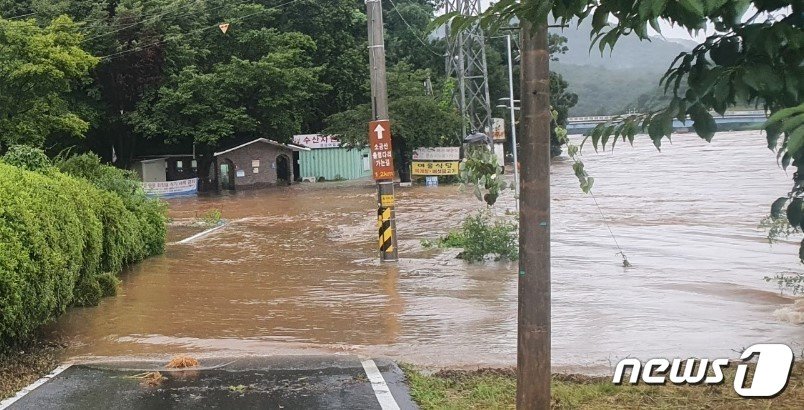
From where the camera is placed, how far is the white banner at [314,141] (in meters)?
51.8

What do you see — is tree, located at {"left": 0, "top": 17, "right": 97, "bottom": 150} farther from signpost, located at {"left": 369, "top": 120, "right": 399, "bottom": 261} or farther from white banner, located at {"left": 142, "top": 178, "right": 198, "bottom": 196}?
signpost, located at {"left": 369, "top": 120, "right": 399, "bottom": 261}

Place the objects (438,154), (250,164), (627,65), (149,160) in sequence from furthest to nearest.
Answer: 1. (149,160)
2. (250,164)
3. (438,154)
4. (627,65)

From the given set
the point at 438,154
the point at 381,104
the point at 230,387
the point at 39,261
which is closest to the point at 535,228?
the point at 230,387

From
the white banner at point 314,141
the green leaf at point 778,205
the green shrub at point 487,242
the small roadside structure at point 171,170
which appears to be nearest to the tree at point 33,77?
the small roadside structure at point 171,170

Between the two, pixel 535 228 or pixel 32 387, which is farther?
pixel 32 387

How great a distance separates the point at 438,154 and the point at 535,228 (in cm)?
4117

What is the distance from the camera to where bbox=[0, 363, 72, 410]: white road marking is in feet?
22.3

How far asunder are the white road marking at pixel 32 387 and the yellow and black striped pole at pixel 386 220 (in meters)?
9.45

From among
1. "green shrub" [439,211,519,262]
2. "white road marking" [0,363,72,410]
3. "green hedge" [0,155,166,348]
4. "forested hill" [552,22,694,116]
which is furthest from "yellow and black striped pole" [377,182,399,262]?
"white road marking" [0,363,72,410]

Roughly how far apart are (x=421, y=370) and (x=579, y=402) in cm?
226

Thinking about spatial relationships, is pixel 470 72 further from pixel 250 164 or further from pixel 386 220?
pixel 386 220

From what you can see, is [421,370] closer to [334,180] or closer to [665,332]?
[665,332]

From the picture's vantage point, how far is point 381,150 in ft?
58.2

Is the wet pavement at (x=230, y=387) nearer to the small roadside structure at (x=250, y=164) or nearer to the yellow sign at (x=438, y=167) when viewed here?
the yellow sign at (x=438, y=167)
